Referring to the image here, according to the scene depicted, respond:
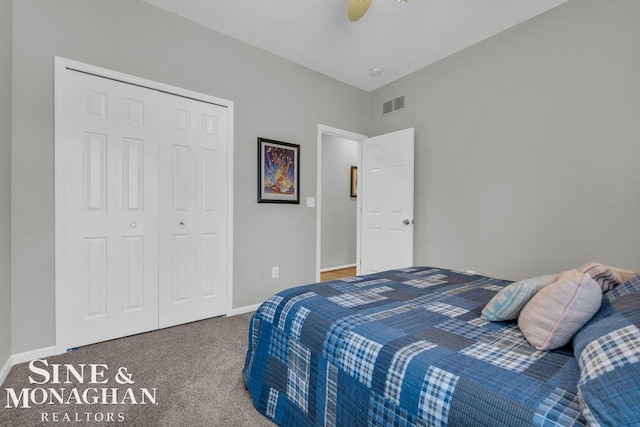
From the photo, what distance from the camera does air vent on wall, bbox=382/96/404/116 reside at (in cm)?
388

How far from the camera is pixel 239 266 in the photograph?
3096 millimetres

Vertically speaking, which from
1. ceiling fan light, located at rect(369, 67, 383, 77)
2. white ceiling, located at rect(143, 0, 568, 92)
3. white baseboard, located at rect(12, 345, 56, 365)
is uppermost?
white ceiling, located at rect(143, 0, 568, 92)

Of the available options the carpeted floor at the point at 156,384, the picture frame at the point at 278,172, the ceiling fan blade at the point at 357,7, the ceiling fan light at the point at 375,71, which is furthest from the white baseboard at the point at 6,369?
the ceiling fan light at the point at 375,71

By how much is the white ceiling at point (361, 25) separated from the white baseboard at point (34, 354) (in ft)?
9.18

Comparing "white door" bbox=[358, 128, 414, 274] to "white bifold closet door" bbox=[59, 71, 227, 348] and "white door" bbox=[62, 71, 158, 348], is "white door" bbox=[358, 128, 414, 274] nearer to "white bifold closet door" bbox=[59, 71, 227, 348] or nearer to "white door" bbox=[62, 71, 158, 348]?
"white bifold closet door" bbox=[59, 71, 227, 348]

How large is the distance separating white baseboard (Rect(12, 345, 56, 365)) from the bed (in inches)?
61.8

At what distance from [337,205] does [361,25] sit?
10.2 ft

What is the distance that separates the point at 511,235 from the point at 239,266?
2664 mm

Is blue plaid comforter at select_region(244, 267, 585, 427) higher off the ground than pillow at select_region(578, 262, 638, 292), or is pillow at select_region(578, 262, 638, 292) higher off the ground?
pillow at select_region(578, 262, 638, 292)

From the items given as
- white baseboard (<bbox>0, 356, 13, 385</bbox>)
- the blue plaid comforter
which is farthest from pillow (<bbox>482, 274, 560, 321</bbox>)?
white baseboard (<bbox>0, 356, 13, 385</bbox>)

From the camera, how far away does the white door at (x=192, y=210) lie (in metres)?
2.64

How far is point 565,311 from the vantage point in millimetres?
975

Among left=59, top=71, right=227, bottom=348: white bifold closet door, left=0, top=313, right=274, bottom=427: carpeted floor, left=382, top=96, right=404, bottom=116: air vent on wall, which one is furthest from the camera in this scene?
left=382, top=96, right=404, bottom=116: air vent on wall

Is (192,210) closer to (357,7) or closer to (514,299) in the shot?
(357,7)
